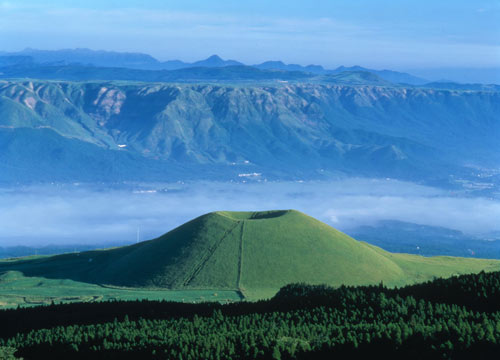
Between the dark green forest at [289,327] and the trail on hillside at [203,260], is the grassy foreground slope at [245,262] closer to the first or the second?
the trail on hillside at [203,260]

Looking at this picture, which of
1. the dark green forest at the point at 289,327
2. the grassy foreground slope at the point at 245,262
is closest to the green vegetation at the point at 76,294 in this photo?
the grassy foreground slope at the point at 245,262

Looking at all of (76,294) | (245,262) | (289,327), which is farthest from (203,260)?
(289,327)

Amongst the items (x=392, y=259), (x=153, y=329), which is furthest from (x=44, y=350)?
(x=392, y=259)

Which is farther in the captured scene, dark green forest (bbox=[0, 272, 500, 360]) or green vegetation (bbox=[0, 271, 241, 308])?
green vegetation (bbox=[0, 271, 241, 308])

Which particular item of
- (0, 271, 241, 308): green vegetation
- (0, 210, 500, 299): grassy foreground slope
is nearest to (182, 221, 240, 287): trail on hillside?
(0, 210, 500, 299): grassy foreground slope

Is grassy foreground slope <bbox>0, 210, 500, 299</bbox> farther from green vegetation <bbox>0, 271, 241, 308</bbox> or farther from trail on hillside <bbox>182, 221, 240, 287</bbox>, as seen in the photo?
green vegetation <bbox>0, 271, 241, 308</bbox>

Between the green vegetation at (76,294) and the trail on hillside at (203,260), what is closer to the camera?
the green vegetation at (76,294)
